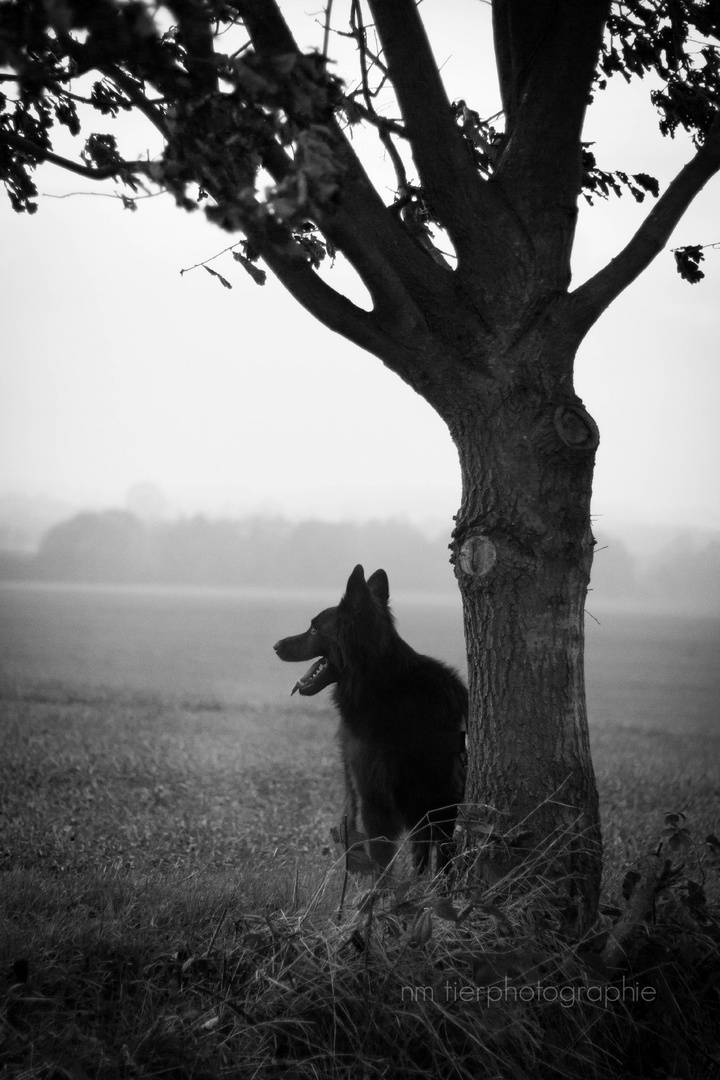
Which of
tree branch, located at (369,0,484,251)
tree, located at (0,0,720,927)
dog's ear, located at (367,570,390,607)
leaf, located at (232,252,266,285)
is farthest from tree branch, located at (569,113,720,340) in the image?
dog's ear, located at (367,570,390,607)

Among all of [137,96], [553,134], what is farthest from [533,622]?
[137,96]

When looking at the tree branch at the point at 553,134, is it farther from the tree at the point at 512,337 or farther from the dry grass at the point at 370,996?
the dry grass at the point at 370,996

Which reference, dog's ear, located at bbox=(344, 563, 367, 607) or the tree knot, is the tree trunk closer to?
the tree knot

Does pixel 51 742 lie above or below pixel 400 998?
below

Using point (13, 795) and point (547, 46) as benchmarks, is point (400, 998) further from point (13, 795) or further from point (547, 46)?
point (13, 795)

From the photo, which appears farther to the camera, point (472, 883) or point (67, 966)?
point (472, 883)

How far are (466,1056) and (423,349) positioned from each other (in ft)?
7.94

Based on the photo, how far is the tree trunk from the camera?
9.30 ft

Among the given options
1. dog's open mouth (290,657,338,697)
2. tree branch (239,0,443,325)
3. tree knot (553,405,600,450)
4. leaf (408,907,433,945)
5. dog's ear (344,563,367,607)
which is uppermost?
tree branch (239,0,443,325)

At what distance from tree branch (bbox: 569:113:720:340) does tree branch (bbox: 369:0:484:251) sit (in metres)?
0.57

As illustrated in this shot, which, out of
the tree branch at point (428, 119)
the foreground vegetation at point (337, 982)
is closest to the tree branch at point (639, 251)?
the tree branch at point (428, 119)

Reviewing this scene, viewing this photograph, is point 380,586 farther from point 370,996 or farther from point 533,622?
point 370,996

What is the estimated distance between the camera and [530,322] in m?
2.95

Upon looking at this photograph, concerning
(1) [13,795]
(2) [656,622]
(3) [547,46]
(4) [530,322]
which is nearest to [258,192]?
(4) [530,322]
